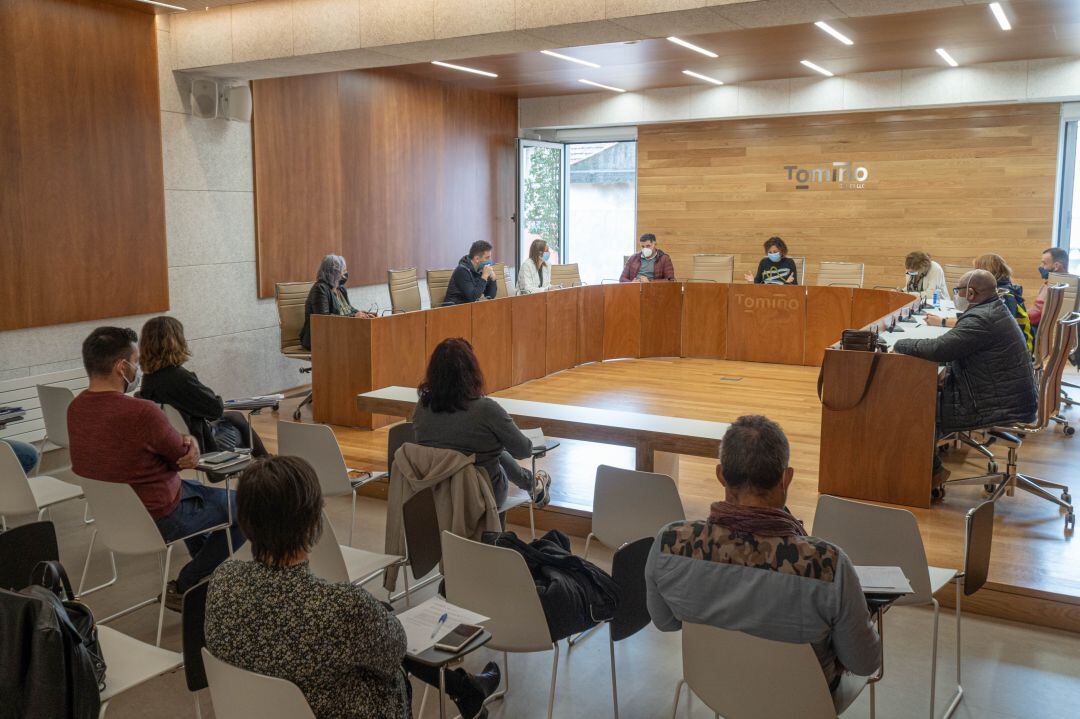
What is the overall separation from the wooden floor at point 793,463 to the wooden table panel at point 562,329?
0.16 m

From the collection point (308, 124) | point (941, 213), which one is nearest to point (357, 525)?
point (308, 124)

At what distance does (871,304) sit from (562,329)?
3240 mm

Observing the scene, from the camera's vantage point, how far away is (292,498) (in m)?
2.21

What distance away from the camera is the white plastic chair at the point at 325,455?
4602 mm

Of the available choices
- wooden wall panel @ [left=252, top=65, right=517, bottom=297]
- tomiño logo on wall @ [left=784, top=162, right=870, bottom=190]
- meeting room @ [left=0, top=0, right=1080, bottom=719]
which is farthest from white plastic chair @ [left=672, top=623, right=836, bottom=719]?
tomiño logo on wall @ [left=784, top=162, right=870, bottom=190]

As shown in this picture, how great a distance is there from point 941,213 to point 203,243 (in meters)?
8.61

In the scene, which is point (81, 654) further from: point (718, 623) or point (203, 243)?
point (203, 243)

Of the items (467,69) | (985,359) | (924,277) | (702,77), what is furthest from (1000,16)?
(467,69)

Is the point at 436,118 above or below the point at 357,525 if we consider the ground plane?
above

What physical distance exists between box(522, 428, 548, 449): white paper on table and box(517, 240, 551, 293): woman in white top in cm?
473

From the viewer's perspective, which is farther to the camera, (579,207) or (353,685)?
(579,207)

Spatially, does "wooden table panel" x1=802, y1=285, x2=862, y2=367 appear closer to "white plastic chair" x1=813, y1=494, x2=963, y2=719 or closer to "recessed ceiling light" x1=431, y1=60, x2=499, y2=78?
"recessed ceiling light" x1=431, y1=60, x2=499, y2=78

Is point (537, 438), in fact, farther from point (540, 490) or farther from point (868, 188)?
point (868, 188)

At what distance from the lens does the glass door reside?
1378 cm
